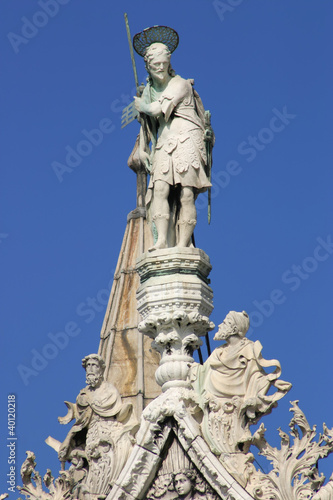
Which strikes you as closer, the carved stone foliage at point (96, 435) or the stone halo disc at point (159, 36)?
the carved stone foliage at point (96, 435)

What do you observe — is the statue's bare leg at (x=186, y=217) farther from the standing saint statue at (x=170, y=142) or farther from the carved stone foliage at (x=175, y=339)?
the carved stone foliage at (x=175, y=339)

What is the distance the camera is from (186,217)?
2031 cm

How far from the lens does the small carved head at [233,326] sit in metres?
19.1

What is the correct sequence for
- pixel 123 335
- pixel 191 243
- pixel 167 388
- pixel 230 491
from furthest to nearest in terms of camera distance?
pixel 123 335 < pixel 191 243 < pixel 167 388 < pixel 230 491

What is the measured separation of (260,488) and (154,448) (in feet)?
5.34

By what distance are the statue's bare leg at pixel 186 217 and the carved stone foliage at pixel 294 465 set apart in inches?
129

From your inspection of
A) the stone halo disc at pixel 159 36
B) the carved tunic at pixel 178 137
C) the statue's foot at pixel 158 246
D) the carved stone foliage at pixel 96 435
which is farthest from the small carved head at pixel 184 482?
the stone halo disc at pixel 159 36

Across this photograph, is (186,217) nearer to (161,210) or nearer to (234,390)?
(161,210)

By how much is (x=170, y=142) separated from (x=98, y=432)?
15.1 feet

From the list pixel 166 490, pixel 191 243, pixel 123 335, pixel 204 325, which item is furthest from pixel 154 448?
pixel 123 335

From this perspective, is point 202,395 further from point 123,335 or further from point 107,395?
point 123,335

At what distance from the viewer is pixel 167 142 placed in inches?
816

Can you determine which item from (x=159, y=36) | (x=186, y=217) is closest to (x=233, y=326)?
(x=186, y=217)

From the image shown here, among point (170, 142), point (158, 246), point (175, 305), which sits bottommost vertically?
point (175, 305)
